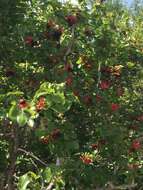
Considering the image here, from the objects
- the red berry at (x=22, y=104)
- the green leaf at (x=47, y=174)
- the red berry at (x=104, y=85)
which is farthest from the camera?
the red berry at (x=104, y=85)

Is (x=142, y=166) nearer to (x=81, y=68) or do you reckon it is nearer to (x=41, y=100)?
(x=81, y=68)

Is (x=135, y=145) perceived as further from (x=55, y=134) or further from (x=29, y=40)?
(x=29, y=40)

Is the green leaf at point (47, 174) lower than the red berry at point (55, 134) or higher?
lower

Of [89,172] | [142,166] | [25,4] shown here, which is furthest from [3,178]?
[25,4]

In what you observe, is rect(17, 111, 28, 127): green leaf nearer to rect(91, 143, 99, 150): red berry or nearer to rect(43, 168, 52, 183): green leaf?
rect(43, 168, 52, 183): green leaf

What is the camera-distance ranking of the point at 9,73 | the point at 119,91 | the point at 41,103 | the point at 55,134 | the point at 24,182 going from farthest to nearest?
the point at 119,91
the point at 9,73
the point at 55,134
the point at 24,182
the point at 41,103

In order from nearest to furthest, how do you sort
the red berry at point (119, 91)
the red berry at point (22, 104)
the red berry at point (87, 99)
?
the red berry at point (22, 104)
the red berry at point (87, 99)
the red berry at point (119, 91)

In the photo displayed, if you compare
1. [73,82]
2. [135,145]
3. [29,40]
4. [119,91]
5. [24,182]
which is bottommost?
[24,182]

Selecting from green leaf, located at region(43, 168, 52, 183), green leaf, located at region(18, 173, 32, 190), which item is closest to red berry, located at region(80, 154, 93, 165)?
green leaf, located at region(43, 168, 52, 183)

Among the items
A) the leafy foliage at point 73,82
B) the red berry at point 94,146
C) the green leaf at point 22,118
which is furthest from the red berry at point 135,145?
the green leaf at point 22,118

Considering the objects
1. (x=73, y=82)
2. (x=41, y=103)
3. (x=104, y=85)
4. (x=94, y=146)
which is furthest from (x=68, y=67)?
(x=41, y=103)

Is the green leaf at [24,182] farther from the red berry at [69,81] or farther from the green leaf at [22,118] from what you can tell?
the red berry at [69,81]

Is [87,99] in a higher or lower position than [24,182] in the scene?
higher

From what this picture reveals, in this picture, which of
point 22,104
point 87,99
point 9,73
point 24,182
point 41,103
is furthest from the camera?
point 87,99
